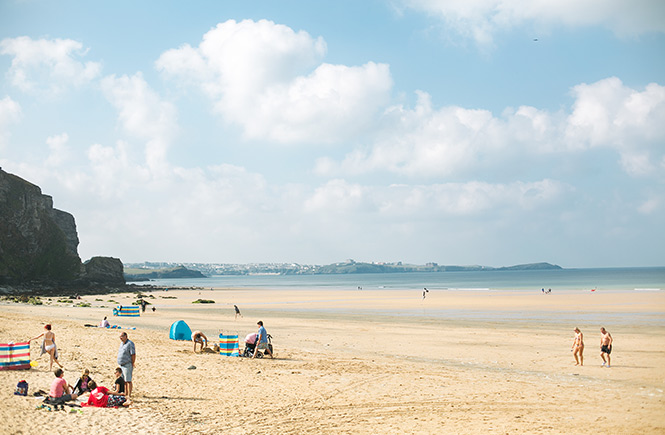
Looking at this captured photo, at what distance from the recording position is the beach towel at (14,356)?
15.3 meters

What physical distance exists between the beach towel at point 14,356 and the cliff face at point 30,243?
2888 inches

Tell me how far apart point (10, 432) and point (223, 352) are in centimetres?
1101

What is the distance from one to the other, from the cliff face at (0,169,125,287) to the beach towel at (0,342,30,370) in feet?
241

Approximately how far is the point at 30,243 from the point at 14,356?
85.4 m

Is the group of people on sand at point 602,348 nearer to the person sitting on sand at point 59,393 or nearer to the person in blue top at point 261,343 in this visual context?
the person in blue top at point 261,343

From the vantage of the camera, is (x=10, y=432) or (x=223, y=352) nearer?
(x=10, y=432)

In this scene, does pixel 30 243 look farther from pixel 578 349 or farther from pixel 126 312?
pixel 578 349

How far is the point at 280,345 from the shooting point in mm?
→ 24594

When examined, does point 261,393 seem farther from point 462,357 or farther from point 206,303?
point 206,303

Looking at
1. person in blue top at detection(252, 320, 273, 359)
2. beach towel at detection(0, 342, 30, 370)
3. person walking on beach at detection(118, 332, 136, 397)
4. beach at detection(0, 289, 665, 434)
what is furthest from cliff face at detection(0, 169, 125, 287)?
person walking on beach at detection(118, 332, 136, 397)

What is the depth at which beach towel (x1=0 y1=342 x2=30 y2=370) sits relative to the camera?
1526 centimetres

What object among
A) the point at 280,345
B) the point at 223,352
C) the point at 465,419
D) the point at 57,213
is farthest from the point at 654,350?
the point at 57,213

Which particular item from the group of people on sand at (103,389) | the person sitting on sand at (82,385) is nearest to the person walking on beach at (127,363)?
the group of people on sand at (103,389)

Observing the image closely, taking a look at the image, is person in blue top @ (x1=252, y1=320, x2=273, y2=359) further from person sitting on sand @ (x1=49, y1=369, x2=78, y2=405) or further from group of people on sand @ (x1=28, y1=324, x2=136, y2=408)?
person sitting on sand @ (x1=49, y1=369, x2=78, y2=405)
